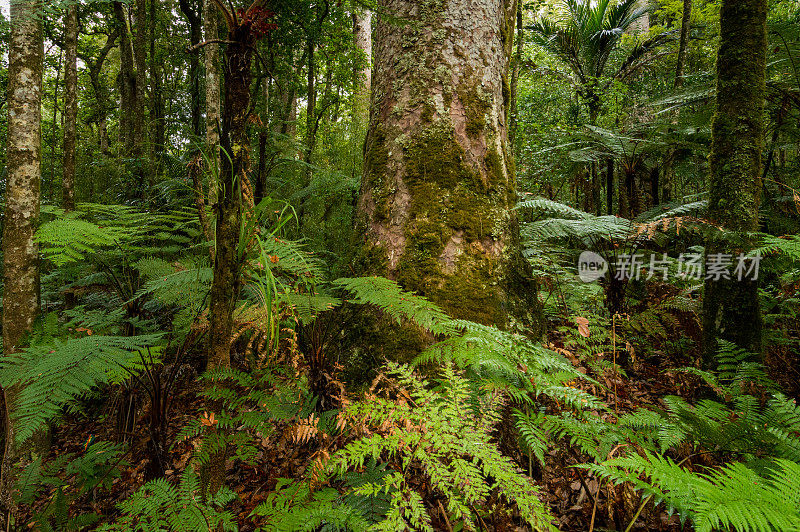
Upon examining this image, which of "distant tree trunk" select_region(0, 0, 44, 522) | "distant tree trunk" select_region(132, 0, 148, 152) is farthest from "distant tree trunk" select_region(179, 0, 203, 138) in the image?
"distant tree trunk" select_region(0, 0, 44, 522)

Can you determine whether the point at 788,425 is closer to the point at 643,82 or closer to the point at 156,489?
the point at 156,489

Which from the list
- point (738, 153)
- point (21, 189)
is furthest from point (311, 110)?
point (738, 153)

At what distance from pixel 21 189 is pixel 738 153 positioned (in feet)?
16.5

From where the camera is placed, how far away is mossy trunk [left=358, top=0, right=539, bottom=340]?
2072mm

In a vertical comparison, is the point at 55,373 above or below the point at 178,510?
above

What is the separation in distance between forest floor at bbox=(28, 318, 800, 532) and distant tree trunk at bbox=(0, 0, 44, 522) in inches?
35.7

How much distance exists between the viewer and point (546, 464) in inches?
72.6

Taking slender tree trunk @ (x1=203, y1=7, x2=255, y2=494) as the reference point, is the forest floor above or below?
below

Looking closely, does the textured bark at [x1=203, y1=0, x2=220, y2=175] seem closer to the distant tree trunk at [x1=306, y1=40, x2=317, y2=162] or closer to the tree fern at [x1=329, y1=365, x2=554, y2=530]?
the distant tree trunk at [x1=306, y1=40, x2=317, y2=162]

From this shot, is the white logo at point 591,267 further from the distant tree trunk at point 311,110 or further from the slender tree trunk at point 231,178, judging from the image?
the distant tree trunk at point 311,110

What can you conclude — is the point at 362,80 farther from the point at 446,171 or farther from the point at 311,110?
the point at 446,171

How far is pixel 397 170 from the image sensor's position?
2240mm

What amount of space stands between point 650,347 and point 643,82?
776 cm

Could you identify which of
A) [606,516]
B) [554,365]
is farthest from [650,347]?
[554,365]
